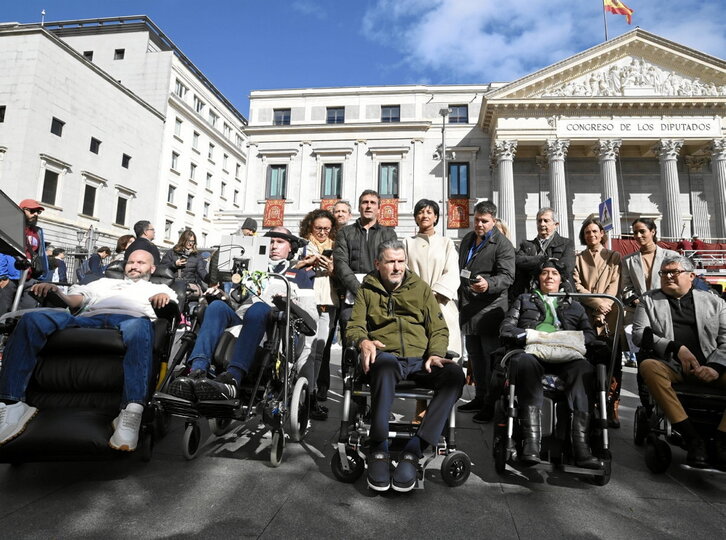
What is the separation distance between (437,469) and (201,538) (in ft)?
5.54

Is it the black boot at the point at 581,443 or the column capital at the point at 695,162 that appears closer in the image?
the black boot at the point at 581,443

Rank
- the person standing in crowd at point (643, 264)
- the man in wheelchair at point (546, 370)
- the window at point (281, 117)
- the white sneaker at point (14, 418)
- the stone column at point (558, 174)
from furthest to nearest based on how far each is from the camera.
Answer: the window at point (281, 117) → the stone column at point (558, 174) → the person standing in crowd at point (643, 264) → the man in wheelchair at point (546, 370) → the white sneaker at point (14, 418)

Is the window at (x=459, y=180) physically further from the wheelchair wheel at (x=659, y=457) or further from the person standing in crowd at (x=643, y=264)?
the wheelchair wheel at (x=659, y=457)

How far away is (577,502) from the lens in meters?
2.64

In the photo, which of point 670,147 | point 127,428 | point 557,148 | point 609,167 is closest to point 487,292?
point 127,428

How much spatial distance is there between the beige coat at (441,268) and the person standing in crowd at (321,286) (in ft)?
2.91

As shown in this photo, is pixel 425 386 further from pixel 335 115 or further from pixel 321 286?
pixel 335 115

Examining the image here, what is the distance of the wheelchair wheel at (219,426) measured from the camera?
3547 mm

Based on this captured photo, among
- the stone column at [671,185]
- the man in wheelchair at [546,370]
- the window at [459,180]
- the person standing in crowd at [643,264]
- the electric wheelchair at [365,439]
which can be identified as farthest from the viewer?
the window at [459,180]

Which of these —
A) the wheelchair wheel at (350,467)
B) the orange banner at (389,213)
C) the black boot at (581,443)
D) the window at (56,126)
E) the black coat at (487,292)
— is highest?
the window at (56,126)

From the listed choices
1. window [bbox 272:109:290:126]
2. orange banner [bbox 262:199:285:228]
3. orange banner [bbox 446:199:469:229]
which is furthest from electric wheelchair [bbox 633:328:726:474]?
window [bbox 272:109:290:126]

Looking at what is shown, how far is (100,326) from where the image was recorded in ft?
10.1

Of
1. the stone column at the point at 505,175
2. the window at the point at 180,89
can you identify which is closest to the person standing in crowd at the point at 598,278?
the stone column at the point at 505,175

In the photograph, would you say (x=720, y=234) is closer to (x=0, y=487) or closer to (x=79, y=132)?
(x=0, y=487)
